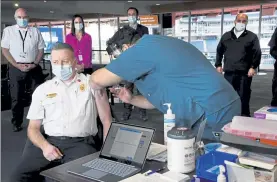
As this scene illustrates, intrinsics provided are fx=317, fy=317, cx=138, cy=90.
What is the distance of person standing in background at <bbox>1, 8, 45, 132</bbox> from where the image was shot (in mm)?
4078

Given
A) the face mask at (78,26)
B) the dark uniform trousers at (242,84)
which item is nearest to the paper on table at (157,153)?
the dark uniform trousers at (242,84)

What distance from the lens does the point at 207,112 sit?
4.80 ft

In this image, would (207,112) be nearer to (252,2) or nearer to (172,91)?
(172,91)

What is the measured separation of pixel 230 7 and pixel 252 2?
35.0 inches

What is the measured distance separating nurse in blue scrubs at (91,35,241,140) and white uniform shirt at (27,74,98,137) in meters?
0.40

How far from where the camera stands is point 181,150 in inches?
44.4

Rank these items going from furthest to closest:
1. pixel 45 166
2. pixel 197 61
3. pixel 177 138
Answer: pixel 45 166 < pixel 197 61 < pixel 177 138

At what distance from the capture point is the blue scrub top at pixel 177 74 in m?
1.40

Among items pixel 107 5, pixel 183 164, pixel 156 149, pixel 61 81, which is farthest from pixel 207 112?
pixel 107 5

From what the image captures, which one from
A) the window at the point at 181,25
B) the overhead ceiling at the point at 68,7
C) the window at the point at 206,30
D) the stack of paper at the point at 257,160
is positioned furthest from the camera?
the window at the point at 181,25

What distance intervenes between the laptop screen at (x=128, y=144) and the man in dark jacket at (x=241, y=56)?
2920 mm

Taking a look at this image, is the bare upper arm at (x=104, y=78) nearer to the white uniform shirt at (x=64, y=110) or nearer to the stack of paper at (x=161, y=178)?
the white uniform shirt at (x=64, y=110)

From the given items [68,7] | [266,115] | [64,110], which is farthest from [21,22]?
[68,7]

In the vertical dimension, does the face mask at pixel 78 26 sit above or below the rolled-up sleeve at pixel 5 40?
above
